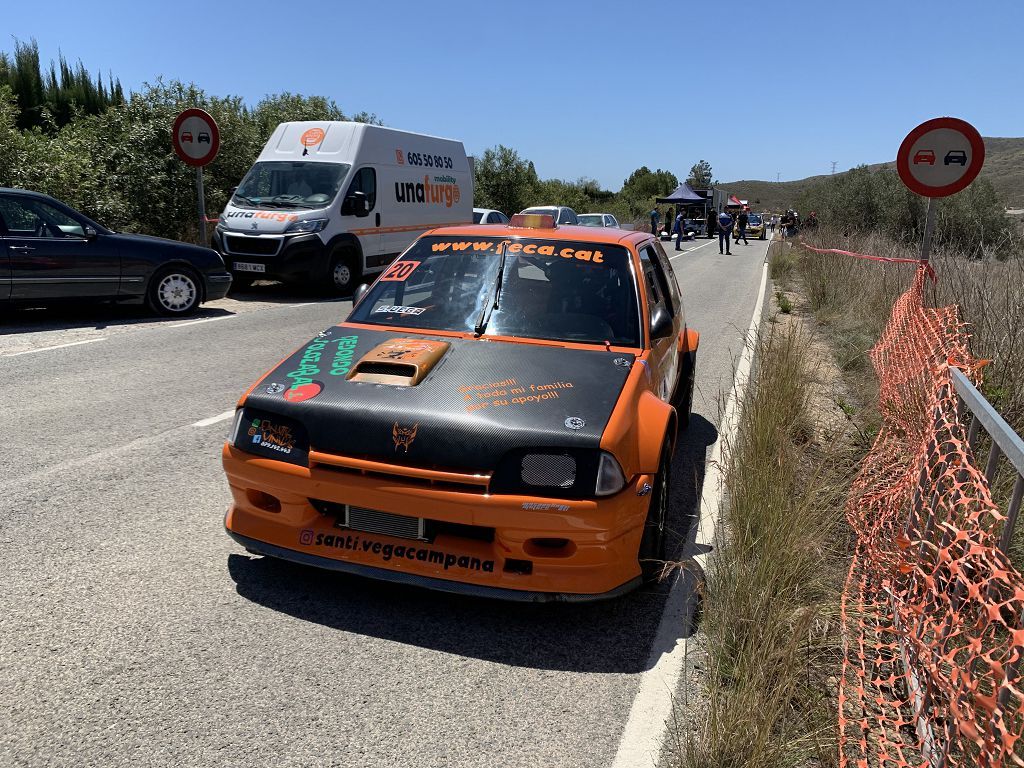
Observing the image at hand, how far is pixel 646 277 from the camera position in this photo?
5223 mm

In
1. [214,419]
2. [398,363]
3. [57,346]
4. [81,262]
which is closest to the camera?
[398,363]

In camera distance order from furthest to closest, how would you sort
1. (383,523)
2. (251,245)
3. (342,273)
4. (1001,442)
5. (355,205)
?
1. (342,273)
2. (355,205)
3. (251,245)
4. (383,523)
5. (1001,442)

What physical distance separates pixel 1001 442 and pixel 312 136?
14841 millimetres

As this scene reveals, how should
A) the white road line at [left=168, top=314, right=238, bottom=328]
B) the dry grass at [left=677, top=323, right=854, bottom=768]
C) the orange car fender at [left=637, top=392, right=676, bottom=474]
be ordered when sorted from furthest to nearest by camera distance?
the white road line at [left=168, top=314, right=238, bottom=328]
the orange car fender at [left=637, top=392, right=676, bottom=474]
the dry grass at [left=677, top=323, right=854, bottom=768]

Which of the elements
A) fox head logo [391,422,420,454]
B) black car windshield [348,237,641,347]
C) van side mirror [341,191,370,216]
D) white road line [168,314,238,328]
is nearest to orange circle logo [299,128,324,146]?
van side mirror [341,191,370,216]

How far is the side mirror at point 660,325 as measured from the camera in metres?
4.64

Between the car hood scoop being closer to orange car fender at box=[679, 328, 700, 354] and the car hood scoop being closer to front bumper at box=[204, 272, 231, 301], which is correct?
orange car fender at box=[679, 328, 700, 354]

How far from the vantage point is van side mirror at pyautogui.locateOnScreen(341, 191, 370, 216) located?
1489 cm

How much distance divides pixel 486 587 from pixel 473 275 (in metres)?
2.13

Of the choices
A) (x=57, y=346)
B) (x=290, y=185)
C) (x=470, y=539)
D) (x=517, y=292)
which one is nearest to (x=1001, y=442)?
(x=470, y=539)

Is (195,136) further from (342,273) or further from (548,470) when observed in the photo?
(548,470)

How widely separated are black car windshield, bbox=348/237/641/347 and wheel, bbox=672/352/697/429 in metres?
1.54

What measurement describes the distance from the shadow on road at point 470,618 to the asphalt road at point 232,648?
1cm

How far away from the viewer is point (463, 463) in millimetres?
3463
